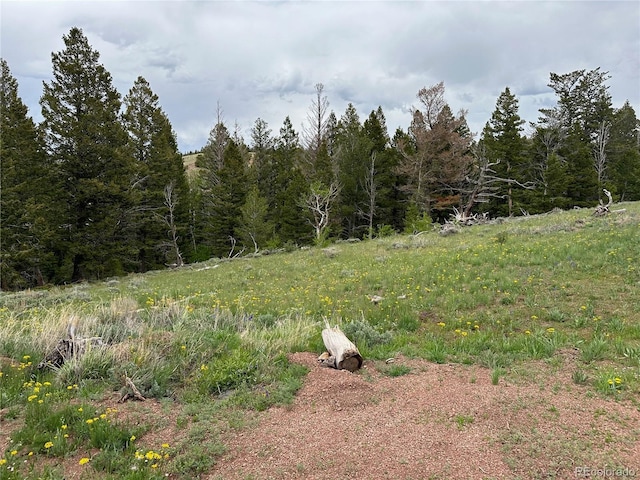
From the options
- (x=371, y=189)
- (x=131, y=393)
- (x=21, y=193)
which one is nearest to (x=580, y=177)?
(x=371, y=189)

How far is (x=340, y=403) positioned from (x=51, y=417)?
3239 mm

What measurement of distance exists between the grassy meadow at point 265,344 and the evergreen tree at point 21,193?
44.2 ft

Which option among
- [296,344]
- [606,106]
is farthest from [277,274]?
[606,106]

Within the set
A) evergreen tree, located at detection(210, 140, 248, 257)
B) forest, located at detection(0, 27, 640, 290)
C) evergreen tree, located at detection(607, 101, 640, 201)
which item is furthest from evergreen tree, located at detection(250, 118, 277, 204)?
evergreen tree, located at detection(607, 101, 640, 201)

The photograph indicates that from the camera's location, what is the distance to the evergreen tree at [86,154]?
23203 millimetres

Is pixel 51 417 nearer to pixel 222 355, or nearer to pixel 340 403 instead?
pixel 222 355

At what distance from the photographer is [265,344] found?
20.2 ft

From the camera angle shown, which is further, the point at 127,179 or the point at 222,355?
the point at 127,179

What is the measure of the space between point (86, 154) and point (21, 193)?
411cm

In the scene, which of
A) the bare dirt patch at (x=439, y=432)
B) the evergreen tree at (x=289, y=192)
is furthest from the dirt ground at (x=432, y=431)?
the evergreen tree at (x=289, y=192)

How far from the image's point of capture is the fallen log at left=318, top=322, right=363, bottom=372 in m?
→ 5.69

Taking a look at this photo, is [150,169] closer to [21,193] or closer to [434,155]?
[21,193]

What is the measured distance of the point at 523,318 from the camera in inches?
293

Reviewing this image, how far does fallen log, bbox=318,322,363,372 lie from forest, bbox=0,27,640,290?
19.3 m
